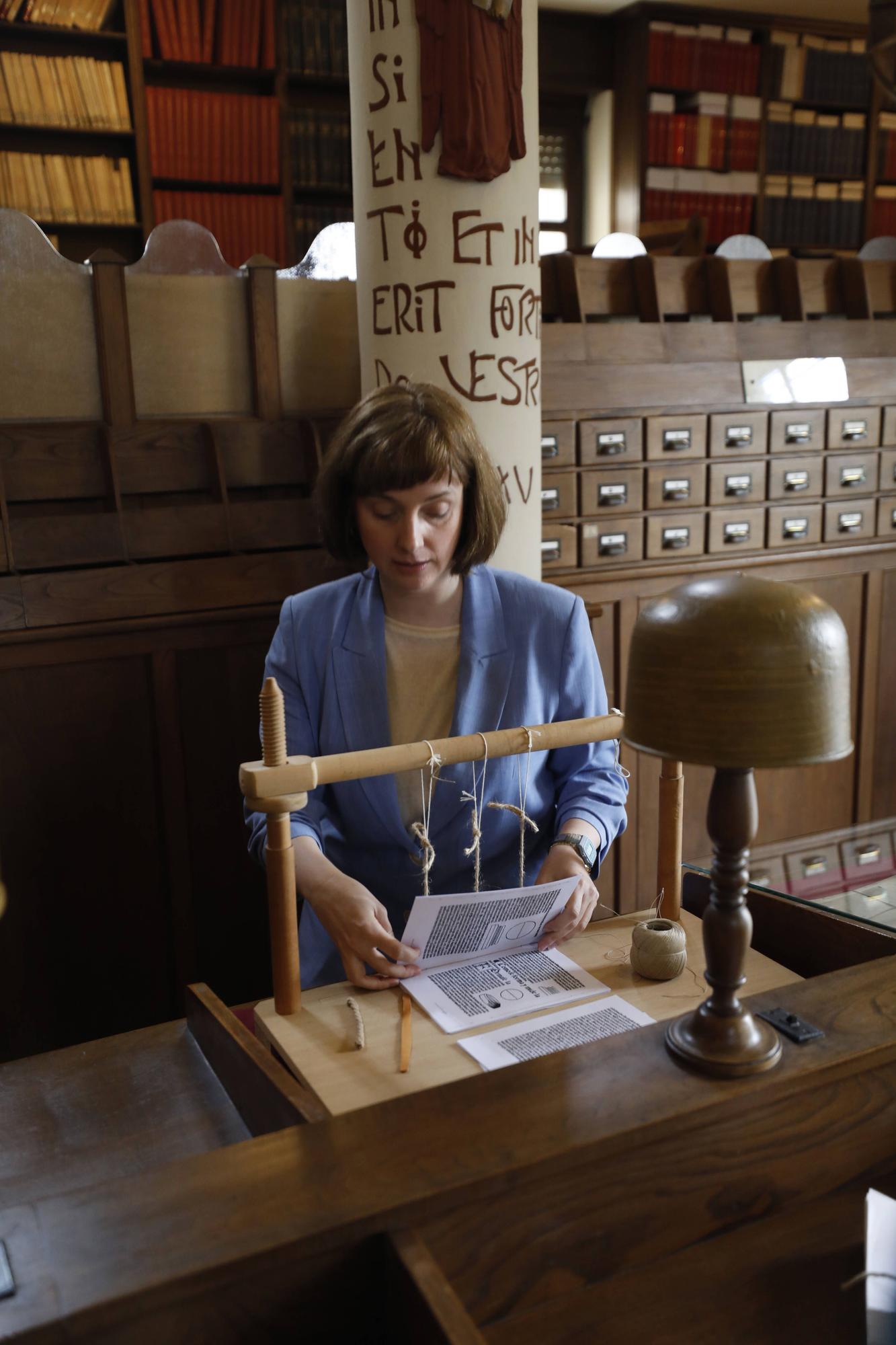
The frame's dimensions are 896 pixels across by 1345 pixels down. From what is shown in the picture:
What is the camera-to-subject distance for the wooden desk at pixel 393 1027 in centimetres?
102

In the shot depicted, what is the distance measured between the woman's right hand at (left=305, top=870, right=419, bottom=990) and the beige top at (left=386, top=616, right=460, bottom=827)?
1.15 feet

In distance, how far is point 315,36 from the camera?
483 centimetres

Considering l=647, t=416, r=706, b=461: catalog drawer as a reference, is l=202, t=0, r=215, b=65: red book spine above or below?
above

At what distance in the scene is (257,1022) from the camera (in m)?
1.17

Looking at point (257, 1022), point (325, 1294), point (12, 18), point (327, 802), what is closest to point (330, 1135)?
point (325, 1294)

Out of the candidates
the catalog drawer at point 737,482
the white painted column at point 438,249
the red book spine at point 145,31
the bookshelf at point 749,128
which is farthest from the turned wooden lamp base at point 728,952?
the bookshelf at point 749,128

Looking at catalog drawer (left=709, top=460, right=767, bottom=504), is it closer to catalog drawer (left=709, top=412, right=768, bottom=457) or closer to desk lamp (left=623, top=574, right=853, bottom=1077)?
catalog drawer (left=709, top=412, right=768, bottom=457)

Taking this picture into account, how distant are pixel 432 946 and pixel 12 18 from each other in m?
4.48

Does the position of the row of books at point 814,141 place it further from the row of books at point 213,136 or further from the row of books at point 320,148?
the row of books at point 213,136

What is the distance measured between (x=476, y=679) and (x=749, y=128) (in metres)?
5.44

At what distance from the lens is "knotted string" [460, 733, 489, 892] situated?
1.27 metres

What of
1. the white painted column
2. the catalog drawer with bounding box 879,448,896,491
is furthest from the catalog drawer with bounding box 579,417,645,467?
the catalog drawer with bounding box 879,448,896,491

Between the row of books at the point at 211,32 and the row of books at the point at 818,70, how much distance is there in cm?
282

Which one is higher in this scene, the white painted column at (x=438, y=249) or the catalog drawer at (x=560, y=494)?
the white painted column at (x=438, y=249)
